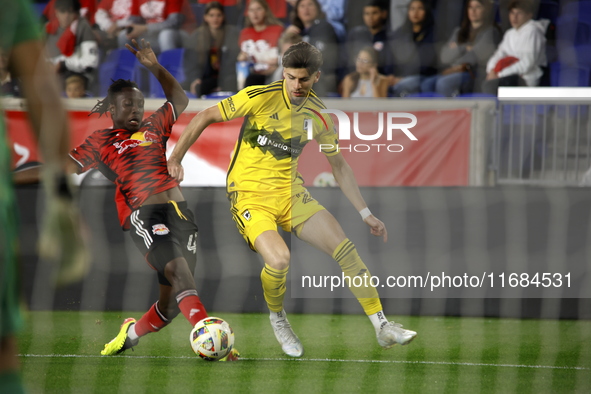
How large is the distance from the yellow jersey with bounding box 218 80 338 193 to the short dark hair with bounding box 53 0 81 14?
4.24 metres

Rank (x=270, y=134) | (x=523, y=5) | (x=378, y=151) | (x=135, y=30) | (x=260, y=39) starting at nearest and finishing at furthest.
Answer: (x=270, y=134)
(x=378, y=151)
(x=523, y=5)
(x=260, y=39)
(x=135, y=30)

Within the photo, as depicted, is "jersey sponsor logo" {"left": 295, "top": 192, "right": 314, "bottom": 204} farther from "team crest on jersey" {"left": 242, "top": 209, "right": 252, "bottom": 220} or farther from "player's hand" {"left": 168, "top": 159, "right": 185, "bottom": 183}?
"player's hand" {"left": 168, "top": 159, "right": 185, "bottom": 183}

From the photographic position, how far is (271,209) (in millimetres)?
4891

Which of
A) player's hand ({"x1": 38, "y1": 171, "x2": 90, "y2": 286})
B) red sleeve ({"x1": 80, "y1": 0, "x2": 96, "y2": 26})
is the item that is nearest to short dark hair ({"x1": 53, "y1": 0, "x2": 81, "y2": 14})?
red sleeve ({"x1": 80, "y1": 0, "x2": 96, "y2": 26})

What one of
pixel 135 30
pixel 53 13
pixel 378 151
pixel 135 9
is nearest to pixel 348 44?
pixel 378 151

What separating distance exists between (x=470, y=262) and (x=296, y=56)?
237 centimetres

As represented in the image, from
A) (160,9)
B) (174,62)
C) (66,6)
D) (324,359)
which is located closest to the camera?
(324,359)

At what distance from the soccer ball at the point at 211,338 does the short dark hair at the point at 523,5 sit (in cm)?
505

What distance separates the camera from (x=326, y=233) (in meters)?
4.90

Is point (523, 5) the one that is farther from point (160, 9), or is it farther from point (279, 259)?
point (279, 259)

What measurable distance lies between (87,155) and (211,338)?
1.61 m

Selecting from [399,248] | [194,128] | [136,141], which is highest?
[194,128]

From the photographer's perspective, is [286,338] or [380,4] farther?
[380,4]

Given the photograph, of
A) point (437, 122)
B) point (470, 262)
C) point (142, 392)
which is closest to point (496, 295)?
point (470, 262)
